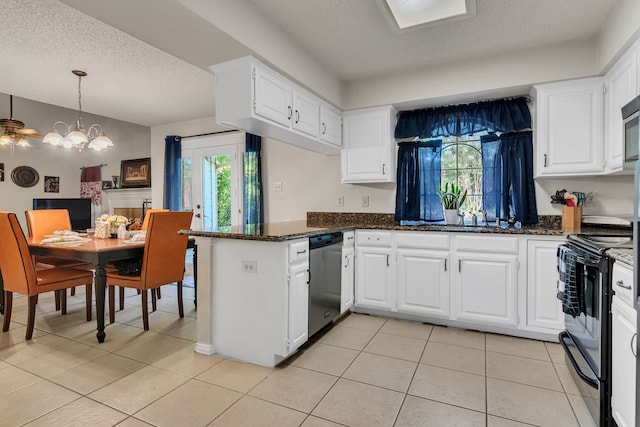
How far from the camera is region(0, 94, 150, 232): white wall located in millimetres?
5898

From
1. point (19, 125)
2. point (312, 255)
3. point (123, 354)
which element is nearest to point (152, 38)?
point (312, 255)

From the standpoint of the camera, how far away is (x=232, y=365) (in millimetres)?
2273

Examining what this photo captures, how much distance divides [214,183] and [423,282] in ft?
11.3

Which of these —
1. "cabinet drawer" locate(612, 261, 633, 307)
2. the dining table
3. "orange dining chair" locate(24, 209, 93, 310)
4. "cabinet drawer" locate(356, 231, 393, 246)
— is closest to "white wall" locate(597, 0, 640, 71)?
"cabinet drawer" locate(612, 261, 633, 307)

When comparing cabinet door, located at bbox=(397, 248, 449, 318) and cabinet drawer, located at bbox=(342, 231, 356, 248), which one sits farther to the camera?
cabinet drawer, located at bbox=(342, 231, 356, 248)

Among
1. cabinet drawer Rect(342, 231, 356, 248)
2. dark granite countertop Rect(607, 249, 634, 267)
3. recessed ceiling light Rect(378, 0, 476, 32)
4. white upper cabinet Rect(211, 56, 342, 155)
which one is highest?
recessed ceiling light Rect(378, 0, 476, 32)

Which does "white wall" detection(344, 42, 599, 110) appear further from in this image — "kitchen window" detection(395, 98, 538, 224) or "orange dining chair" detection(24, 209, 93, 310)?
"orange dining chair" detection(24, 209, 93, 310)

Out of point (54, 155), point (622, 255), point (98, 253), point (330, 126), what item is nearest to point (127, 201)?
point (54, 155)

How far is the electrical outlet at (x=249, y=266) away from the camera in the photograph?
2285mm

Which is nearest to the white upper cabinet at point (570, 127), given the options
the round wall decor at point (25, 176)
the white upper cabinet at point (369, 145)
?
the white upper cabinet at point (369, 145)

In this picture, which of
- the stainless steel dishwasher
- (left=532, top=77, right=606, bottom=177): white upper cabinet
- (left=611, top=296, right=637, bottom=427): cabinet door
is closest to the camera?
(left=611, top=296, right=637, bottom=427): cabinet door

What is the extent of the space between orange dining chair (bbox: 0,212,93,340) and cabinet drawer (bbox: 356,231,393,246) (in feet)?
8.41

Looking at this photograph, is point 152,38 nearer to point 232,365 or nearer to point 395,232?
point 232,365

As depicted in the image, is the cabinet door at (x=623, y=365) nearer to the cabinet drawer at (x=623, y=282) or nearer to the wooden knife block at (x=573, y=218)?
the cabinet drawer at (x=623, y=282)
